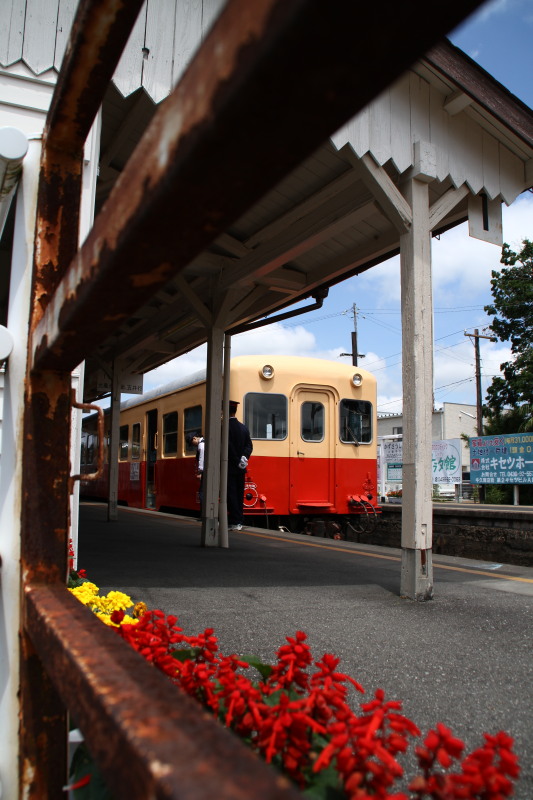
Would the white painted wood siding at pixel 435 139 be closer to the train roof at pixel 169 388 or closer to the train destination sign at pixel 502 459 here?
the train roof at pixel 169 388

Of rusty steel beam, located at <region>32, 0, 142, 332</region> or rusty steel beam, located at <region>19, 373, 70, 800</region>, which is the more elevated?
rusty steel beam, located at <region>32, 0, 142, 332</region>

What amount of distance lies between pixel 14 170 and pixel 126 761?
1145 mm

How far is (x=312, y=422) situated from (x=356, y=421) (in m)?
0.83

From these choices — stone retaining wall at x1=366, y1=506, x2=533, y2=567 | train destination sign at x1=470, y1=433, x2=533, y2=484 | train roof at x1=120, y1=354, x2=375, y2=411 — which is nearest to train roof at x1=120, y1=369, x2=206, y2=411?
train roof at x1=120, y1=354, x2=375, y2=411

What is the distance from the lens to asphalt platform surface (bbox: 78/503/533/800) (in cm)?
246

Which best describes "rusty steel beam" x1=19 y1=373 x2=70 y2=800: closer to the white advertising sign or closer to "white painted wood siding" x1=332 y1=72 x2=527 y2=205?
"white painted wood siding" x1=332 y1=72 x2=527 y2=205

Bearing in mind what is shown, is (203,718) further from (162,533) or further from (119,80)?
(162,533)

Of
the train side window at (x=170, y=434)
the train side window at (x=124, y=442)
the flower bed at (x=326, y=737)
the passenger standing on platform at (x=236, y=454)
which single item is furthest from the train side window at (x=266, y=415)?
the flower bed at (x=326, y=737)

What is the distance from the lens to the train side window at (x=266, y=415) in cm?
998

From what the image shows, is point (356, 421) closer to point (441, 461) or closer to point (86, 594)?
point (86, 594)

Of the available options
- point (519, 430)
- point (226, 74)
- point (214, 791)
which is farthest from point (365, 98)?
point (519, 430)

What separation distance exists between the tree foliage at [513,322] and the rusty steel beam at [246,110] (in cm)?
3126

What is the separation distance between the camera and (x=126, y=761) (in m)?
0.54

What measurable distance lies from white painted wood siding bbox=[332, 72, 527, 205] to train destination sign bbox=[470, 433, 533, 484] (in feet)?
52.8
